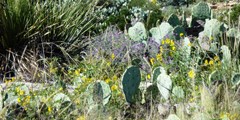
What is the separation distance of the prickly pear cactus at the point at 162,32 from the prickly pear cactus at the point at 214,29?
0.50m

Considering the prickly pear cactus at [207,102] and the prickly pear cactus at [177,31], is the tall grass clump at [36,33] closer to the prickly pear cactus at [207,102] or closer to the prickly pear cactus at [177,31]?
the prickly pear cactus at [177,31]

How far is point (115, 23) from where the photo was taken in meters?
10.1

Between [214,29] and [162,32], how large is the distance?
753 mm

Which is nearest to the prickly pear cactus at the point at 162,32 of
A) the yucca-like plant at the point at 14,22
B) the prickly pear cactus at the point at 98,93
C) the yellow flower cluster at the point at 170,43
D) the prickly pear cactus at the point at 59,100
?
the yellow flower cluster at the point at 170,43

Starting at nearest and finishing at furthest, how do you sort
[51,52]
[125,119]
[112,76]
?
[125,119] → [112,76] → [51,52]

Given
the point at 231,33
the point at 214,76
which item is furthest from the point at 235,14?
the point at 214,76

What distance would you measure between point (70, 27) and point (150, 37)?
1189mm

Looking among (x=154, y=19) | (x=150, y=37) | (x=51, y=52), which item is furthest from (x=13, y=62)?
(x=154, y=19)

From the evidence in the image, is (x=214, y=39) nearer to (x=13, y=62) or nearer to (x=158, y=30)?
(x=158, y=30)

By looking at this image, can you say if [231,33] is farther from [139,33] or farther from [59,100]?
[59,100]

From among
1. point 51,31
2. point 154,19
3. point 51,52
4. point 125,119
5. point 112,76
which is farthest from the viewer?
point 154,19

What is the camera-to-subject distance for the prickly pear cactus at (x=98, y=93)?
20.2ft

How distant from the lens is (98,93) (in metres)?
6.18

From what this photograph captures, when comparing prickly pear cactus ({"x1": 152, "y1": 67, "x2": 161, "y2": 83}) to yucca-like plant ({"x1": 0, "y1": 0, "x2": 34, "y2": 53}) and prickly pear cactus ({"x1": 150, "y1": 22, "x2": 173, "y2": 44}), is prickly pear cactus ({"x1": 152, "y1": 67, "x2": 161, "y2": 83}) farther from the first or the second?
yucca-like plant ({"x1": 0, "y1": 0, "x2": 34, "y2": 53})
